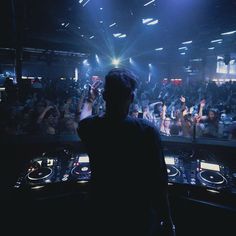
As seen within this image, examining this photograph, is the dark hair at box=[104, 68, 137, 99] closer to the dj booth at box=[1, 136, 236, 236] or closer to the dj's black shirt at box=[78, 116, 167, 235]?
the dj's black shirt at box=[78, 116, 167, 235]

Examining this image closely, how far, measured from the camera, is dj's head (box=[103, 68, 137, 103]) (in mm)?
1320

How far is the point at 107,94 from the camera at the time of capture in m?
1.37

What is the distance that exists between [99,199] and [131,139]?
1.29 feet

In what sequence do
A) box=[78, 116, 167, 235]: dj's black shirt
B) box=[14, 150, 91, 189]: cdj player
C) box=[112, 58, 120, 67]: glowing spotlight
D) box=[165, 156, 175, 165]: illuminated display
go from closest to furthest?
box=[78, 116, 167, 235]: dj's black shirt → box=[14, 150, 91, 189]: cdj player → box=[165, 156, 175, 165]: illuminated display → box=[112, 58, 120, 67]: glowing spotlight

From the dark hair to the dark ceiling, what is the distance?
21.8 feet

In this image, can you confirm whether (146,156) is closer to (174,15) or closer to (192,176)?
(192,176)

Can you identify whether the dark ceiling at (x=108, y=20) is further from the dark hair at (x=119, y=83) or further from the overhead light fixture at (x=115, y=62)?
the dark hair at (x=119, y=83)

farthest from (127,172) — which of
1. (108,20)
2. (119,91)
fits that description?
(108,20)

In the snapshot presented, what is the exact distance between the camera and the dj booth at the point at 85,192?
2.57 metres

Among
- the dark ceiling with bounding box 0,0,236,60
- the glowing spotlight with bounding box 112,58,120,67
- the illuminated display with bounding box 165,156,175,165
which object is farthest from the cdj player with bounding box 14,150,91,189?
the glowing spotlight with bounding box 112,58,120,67

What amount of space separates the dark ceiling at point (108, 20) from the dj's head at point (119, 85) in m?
6.65

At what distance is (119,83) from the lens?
132 centimetres

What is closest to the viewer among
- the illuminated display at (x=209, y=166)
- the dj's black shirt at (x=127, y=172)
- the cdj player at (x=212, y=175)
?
the dj's black shirt at (x=127, y=172)

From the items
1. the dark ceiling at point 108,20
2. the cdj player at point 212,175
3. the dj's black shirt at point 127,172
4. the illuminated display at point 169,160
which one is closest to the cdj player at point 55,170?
the illuminated display at point 169,160
